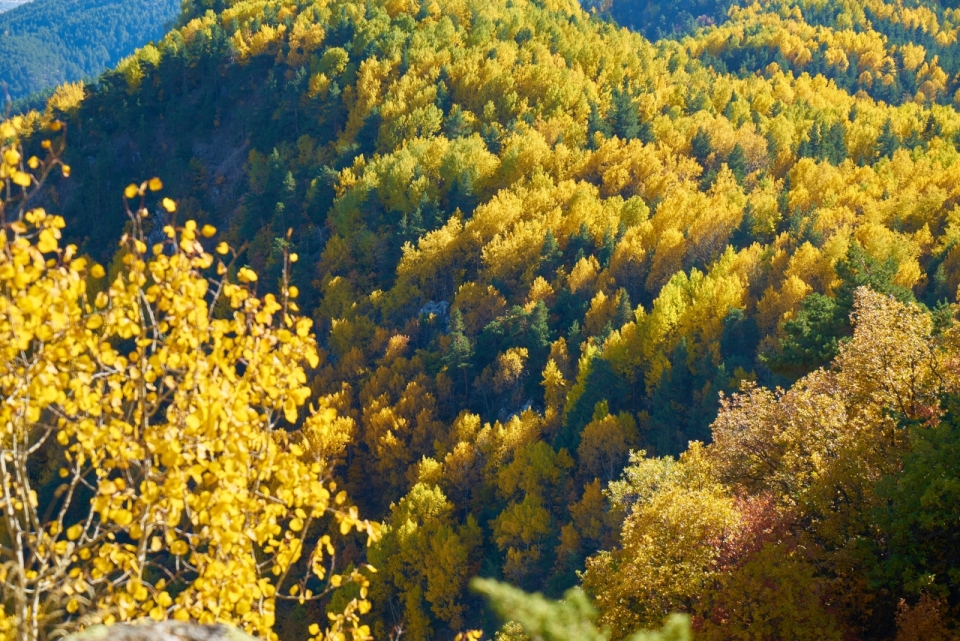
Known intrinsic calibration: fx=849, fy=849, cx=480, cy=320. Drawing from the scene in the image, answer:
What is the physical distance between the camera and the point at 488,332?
3137 inches

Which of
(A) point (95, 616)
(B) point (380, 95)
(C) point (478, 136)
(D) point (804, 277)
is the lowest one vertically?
(A) point (95, 616)

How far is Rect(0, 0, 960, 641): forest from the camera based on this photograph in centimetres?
943

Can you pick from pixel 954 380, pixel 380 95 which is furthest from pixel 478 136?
pixel 954 380

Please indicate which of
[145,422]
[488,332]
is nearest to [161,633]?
[145,422]

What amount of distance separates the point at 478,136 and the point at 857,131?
2153 inches

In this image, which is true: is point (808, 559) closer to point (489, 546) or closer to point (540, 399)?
point (489, 546)

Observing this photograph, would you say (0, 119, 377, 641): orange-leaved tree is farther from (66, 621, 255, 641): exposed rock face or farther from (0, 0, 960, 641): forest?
(66, 621, 255, 641): exposed rock face

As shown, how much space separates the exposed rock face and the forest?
1281mm

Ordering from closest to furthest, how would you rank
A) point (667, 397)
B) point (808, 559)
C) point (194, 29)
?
point (808, 559) < point (667, 397) < point (194, 29)

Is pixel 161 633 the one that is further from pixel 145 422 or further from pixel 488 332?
pixel 488 332

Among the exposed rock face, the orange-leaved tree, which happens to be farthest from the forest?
the exposed rock face

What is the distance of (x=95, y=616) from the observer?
8.79 m

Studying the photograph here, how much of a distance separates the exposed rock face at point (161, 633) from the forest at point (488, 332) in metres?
1.28

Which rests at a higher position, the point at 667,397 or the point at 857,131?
the point at 857,131
